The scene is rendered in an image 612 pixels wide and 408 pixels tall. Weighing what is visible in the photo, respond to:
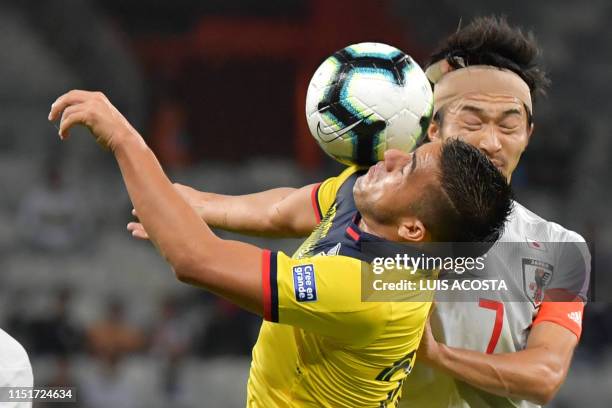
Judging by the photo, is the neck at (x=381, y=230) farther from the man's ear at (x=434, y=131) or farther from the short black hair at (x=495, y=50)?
the short black hair at (x=495, y=50)

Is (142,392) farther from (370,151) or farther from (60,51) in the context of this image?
(370,151)

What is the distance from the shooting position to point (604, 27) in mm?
10773

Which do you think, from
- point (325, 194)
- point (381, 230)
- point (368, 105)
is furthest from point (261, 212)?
point (381, 230)

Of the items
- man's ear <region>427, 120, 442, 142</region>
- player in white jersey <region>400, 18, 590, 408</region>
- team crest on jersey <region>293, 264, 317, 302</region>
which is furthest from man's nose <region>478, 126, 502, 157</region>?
team crest on jersey <region>293, 264, 317, 302</region>

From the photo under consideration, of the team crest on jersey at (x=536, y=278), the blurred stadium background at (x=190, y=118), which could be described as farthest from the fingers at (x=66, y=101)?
the blurred stadium background at (x=190, y=118)

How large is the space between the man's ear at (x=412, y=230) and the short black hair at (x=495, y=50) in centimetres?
110

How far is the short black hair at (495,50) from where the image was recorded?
12.8ft

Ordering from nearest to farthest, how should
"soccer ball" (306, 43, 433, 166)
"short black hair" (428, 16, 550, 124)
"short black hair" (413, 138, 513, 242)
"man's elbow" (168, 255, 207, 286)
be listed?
1. "man's elbow" (168, 255, 207, 286)
2. "short black hair" (413, 138, 513, 242)
3. "soccer ball" (306, 43, 433, 166)
4. "short black hair" (428, 16, 550, 124)

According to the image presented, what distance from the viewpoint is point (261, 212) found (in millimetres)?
3648

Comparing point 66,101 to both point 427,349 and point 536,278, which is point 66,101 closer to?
point 427,349

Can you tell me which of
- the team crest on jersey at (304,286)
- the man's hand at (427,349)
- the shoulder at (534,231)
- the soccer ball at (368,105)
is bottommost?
the man's hand at (427,349)

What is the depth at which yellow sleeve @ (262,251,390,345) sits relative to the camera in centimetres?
278

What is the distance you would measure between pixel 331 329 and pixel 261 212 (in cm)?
89

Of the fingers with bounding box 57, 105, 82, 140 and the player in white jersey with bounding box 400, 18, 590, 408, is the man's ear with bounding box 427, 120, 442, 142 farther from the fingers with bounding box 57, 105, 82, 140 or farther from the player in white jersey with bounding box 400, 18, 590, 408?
the fingers with bounding box 57, 105, 82, 140
